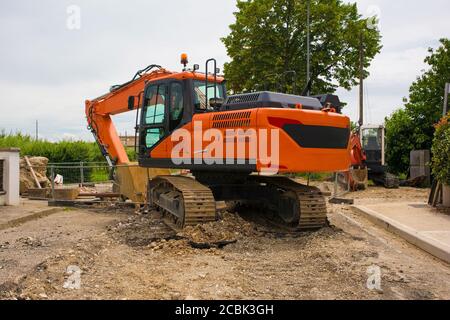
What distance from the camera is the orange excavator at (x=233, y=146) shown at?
7.13 m

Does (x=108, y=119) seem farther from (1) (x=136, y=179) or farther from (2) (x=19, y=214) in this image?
(2) (x=19, y=214)

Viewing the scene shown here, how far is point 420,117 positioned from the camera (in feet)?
83.0

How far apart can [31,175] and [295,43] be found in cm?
1668

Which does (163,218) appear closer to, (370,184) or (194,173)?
(194,173)

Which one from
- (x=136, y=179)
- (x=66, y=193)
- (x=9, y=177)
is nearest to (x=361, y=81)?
(x=136, y=179)

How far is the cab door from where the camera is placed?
29.8ft

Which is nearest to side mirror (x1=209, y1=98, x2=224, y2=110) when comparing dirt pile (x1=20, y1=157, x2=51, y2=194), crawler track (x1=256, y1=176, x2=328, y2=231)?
crawler track (x1=256, y1=176, x2=328, y2=231)

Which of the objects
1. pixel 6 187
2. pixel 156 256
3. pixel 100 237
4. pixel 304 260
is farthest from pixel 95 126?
pixel 304 260

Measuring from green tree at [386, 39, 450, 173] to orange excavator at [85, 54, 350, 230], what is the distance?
18.0 metres

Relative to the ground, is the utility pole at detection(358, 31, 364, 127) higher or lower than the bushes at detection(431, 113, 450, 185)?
higher

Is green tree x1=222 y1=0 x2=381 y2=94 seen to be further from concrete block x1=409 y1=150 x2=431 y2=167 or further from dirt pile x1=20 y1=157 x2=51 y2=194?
dirt pile x1=20 y1=157 x2=51 y2=194

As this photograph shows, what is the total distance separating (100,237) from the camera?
313 inches

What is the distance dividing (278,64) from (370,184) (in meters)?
8.52
